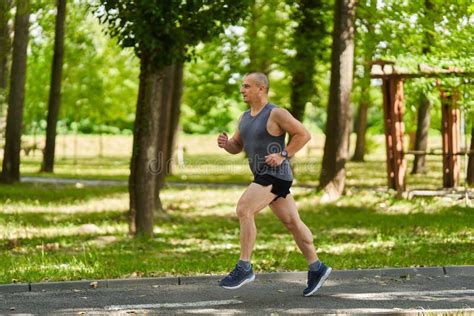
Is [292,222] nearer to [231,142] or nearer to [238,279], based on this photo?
[238,279]

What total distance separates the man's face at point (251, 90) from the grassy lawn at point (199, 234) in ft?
9.49

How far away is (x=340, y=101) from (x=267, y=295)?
13962 mm

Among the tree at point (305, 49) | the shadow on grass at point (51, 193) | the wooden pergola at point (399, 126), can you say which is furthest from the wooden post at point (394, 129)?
the shadow on grass at point (51, 193)

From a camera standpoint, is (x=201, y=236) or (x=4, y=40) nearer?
(x=201, y=236)

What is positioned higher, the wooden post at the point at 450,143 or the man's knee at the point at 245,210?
the wooden post at the point at 450,143

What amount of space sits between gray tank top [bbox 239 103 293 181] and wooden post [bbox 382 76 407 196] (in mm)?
15004

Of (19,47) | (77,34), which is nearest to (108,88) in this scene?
(77,34)

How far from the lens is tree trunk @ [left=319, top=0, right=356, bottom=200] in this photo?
2278 cm

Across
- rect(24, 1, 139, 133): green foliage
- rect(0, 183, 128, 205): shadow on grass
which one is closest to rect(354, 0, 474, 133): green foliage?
rect(0, 183, 128, 205): shadow on grass

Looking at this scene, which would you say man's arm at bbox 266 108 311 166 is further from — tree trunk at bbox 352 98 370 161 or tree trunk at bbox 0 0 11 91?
tree trunk at bbox 352 98 370 161

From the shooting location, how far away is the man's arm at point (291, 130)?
333 inches

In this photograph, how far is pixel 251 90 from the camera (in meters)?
8.65

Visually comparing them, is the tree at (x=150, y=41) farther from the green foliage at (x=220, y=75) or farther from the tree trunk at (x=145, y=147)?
the green foliage at (x=220, y=75)

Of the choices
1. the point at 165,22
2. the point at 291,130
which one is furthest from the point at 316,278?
the point at 165,22
